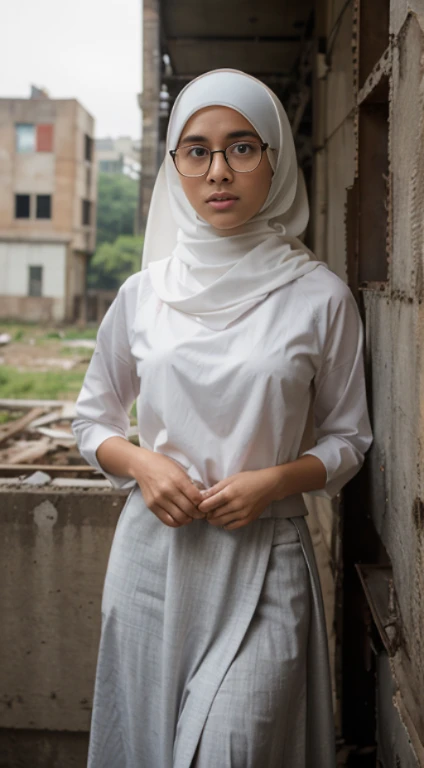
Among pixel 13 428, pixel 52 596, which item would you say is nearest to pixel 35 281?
pixel 13 428

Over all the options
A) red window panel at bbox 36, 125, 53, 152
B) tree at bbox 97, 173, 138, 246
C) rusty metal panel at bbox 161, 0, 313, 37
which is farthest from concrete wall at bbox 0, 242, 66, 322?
rusty metal panel at bbox 161, 0, 313, 37

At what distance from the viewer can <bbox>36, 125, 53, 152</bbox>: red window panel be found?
3356 cm

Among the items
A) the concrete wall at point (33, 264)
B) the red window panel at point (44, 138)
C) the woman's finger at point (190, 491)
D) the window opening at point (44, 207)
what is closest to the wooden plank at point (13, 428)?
the woman's finger at point (190, 491)

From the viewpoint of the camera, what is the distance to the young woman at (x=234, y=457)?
1642 mm

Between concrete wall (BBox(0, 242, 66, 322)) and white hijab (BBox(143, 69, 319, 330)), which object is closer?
white hijab (BBox(143, 69, 319, 330))

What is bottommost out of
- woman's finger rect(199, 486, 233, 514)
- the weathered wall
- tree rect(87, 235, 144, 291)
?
woman's finger rect(199, 486, 233, 514)

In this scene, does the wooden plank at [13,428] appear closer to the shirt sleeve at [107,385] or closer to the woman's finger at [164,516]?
the shirt sleeve at [107,385]

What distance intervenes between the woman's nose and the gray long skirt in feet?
2.46

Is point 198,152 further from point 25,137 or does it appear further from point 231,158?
point 25,137

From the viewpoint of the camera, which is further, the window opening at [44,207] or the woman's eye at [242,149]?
the window opening at [44,207]

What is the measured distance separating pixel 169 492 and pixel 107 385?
420 mm

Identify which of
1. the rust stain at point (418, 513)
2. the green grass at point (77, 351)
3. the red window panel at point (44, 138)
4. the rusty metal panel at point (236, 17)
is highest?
the red window panel at point (44, 138)

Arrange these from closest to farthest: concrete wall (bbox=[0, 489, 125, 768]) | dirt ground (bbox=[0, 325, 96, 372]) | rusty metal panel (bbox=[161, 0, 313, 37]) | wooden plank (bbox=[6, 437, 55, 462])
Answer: concrete wall (bbox=[0, 489, 125, 768]) < wooden plank (bbox=[6, 437, 55, 462]) < rusty metal panel (bbox=[161, 0, 313, 37]) < dirt ground (bbox=[0, 325, 96, 372])

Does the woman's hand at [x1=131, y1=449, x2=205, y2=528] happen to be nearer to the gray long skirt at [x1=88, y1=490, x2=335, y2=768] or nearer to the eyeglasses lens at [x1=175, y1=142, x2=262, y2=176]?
the gray long skirt at [x1=88, y1=490, x2=335, y2=768]
